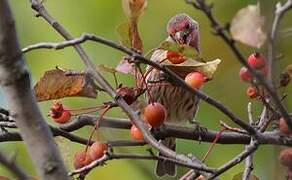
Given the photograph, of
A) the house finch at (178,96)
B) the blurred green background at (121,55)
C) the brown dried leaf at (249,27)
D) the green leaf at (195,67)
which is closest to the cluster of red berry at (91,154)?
the green leaf at (195,67)

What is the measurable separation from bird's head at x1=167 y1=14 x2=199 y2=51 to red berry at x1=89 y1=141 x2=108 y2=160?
1.64 meters

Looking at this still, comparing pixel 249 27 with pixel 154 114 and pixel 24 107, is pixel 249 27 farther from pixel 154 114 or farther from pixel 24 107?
pixel 154 114

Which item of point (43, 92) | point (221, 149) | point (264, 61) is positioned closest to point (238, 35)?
point (264, 61)

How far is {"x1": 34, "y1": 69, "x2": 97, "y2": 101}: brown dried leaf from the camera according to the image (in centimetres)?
239

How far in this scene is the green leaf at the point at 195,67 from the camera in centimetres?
227

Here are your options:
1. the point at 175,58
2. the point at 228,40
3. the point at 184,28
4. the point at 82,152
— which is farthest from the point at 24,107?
the point at 184,28

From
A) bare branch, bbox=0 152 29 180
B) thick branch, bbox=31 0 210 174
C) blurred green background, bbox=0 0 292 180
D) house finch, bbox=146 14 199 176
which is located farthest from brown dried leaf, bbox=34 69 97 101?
blurred green background, bbox=0 0 292 180

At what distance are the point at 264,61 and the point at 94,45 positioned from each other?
265cm

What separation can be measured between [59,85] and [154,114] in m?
0.29

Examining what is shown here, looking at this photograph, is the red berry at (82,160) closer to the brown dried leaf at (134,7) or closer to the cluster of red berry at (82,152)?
the cluster of red berry at (82,152)

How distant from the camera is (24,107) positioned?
1.54 m

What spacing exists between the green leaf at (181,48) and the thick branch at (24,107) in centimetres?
67

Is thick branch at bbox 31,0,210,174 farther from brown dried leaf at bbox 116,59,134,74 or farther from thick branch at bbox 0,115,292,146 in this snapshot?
thick branch at bbox 0,115,292,146

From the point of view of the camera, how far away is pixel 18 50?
1.56 meters
